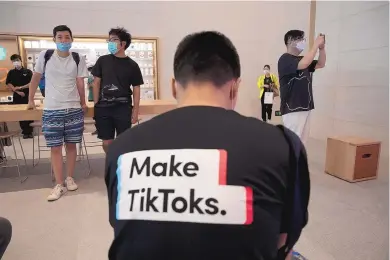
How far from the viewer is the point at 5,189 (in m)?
3.04

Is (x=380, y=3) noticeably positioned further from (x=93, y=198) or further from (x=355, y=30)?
(x=93, y=198)

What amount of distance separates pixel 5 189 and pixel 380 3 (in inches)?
203

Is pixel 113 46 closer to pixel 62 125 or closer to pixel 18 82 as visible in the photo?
pixel 62 125

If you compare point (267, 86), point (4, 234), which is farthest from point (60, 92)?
point (267, 86)

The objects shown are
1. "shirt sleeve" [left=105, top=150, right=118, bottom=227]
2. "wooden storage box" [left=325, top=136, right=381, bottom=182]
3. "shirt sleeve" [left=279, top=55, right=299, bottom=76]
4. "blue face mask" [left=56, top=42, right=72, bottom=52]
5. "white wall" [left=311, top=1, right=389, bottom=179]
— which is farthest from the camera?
"white wall" [left=311, top=1, right=389, bottom=179]

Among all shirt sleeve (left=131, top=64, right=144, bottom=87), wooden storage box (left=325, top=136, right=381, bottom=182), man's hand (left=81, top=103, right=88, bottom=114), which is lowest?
wooden storage box (left=325, top=136, right=381, bottom=182)

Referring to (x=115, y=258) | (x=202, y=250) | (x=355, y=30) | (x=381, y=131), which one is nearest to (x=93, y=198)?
(x=115, y=258)

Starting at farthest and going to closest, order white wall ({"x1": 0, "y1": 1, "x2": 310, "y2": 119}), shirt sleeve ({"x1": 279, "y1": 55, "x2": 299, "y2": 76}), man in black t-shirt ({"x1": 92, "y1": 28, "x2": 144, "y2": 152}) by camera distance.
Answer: white wall ({"x1": 0, "y1": 1, "x2": 310, "y2": 119}) < man in black t-shirt ({"x1": 92, "y1": 28, "x2": 144, "y2": 152}) < shirt sleeve ({"x1": 279, "y1": 55, "x2": 299, "y2": 76})

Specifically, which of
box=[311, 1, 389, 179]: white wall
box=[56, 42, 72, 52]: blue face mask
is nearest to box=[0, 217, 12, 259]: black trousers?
box=[56, 42, 72, 52]: blue face mask

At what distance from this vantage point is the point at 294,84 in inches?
111

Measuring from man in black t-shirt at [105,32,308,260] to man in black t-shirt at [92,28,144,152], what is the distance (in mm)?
2226

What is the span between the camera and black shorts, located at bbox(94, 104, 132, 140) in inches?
115

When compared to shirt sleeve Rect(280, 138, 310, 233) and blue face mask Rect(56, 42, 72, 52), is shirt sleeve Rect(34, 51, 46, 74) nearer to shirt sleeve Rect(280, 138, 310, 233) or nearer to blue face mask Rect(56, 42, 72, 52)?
blue face mask Rect(56, 42, 72, 52)

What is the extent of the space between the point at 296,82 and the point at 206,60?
2.22m
